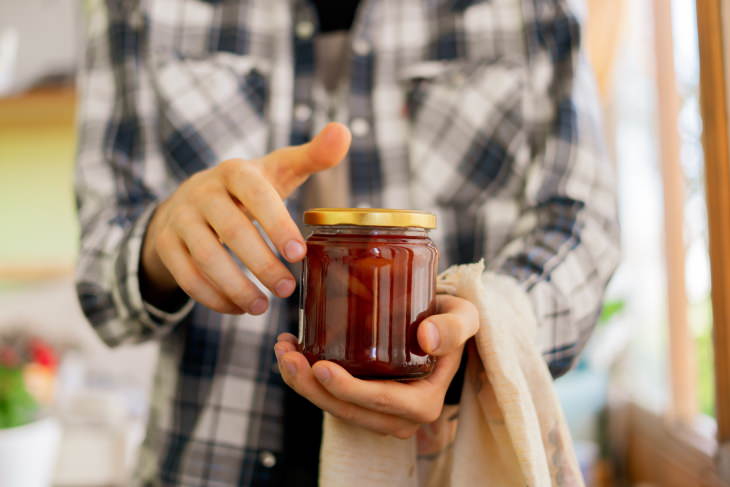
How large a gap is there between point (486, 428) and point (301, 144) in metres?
0.45

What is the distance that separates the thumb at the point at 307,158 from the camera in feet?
1.75

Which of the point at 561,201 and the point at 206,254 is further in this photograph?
the point at 561,201

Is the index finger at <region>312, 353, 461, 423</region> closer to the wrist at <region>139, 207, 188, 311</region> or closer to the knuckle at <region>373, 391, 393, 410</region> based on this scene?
the knuckle at <region>373, 391, 393, 410</region>

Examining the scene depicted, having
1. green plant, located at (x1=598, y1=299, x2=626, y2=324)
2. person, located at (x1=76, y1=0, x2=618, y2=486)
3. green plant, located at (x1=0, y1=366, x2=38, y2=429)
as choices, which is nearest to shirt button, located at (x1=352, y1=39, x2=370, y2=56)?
person, located at (x1=76, y1=0, x2=618, y2=486)

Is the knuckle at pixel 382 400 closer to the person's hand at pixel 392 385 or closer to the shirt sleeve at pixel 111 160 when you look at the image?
the person's hand at pixel 392 385

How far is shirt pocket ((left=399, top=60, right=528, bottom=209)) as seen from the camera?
0.87 meters

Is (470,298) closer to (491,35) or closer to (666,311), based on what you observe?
(491,35)

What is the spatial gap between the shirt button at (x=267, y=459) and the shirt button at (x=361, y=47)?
0.57 metres

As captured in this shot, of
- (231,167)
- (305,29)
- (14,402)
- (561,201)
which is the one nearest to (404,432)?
(231,167)

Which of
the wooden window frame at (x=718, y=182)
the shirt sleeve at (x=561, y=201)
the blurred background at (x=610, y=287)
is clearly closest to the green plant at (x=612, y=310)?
the blurred background at (x=610, y=287)

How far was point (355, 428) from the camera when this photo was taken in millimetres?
568

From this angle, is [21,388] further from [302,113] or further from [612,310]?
[612,310]

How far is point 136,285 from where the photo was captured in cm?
68

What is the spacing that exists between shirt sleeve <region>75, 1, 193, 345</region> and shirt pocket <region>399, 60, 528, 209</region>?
38 centimetres
